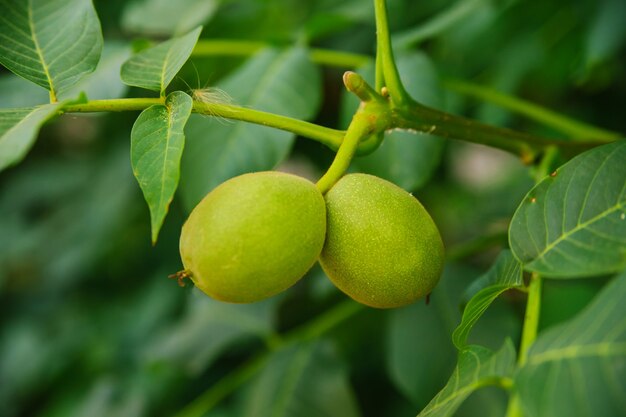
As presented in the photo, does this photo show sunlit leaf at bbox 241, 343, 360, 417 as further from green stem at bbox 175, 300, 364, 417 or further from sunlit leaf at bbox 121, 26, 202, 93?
sunlit leaf at bbox 121, 26, 202, 93

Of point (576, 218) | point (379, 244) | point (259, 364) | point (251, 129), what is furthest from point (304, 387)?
point (576, 218)

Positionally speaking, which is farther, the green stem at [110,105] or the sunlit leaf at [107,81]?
the sunlit leaf at [107,81]

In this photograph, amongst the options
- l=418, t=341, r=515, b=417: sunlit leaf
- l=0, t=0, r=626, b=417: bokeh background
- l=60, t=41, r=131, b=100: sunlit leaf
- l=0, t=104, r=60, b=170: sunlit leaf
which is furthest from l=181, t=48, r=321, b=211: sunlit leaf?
l=418, t=341, r=515, b=417: sunlit leaf

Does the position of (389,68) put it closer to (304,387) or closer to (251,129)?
(251,129)

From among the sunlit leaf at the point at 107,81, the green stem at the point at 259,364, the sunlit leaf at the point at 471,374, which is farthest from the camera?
the green stem at the point at 259,364

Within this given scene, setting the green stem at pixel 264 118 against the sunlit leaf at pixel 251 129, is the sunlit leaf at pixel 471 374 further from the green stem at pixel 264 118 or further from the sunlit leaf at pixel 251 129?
the sunlit leaf at pixel 251 129

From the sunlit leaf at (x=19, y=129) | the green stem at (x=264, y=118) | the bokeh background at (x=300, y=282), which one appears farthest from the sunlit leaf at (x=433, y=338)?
the sunlit leaf at (x=19, y=129)

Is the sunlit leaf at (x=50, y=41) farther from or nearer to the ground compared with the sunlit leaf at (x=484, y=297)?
farther from the ground
